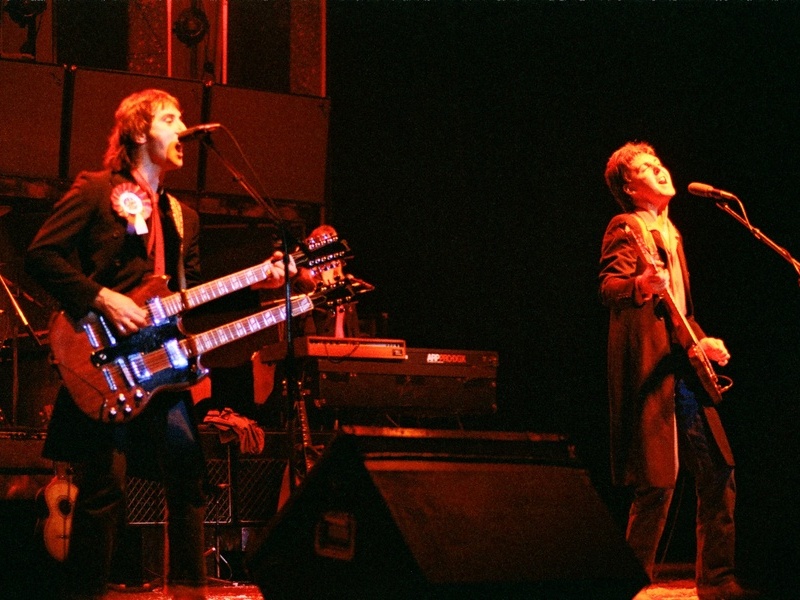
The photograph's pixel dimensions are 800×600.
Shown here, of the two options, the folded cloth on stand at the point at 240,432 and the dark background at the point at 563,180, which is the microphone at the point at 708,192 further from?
the folded cloth on stand at the point at 240,432

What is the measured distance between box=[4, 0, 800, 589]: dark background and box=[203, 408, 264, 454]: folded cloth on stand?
7.54 ft

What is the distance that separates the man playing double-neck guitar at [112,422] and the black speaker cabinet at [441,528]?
0.51 metres

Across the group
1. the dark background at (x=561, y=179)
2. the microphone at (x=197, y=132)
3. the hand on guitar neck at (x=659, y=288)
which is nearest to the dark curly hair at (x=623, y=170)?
the hand on guitar neck at (x=659, y=288)

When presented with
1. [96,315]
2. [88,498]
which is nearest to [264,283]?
[96,315]

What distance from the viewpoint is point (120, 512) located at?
3.72 meters

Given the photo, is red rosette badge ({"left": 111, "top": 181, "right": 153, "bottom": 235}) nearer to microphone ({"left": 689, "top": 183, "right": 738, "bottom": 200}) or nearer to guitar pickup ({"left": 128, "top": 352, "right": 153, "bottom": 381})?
guitar pickup ({"left": 128, "top": 352, "right": 153, "bottom": 381})

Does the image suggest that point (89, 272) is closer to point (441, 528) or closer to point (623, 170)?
point (441, 528)

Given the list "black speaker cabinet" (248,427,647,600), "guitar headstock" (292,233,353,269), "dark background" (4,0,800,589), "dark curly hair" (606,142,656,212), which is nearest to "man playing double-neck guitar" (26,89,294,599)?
"black speaker cabinet" (248,427,647,600)

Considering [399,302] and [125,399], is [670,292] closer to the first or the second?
[125,399]

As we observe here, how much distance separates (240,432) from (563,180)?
11.0 feet

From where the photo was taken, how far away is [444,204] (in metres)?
8.70

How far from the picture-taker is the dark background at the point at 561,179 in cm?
723

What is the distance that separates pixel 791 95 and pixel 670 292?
3267mm

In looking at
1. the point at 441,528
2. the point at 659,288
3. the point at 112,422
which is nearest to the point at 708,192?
the point at 659,288
